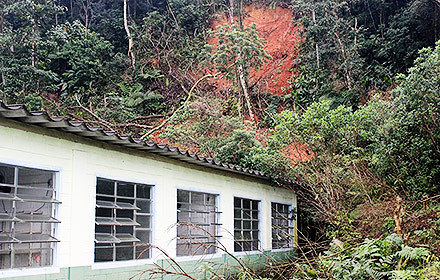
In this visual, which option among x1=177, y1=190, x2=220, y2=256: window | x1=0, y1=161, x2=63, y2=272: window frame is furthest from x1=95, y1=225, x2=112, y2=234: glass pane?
x1=177, y1=190, x2=220, y2=256: window

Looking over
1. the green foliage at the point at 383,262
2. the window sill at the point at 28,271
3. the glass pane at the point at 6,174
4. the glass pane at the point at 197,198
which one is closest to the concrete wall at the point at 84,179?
the window sill at the point at 28,271

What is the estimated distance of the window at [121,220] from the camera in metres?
7.89

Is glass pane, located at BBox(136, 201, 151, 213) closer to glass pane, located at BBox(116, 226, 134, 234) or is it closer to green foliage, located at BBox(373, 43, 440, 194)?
glass pane, located at BBox(116, 226, 134, 234)

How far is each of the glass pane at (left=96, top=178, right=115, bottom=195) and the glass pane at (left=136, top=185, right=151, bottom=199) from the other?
0.69 m

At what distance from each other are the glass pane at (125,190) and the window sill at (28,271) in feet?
6.63

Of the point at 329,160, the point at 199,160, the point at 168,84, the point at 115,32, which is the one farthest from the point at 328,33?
the point at 199,160

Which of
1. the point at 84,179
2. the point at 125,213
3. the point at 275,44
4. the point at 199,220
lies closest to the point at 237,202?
the point at 199,220

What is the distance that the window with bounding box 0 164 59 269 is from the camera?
628 cm

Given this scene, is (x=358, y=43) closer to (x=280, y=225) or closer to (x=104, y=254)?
(x=280, y=225)

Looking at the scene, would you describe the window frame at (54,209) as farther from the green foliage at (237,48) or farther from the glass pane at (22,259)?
the green foliage at (237,48)

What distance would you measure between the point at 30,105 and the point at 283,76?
47.8 feet

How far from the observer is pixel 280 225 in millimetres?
14047

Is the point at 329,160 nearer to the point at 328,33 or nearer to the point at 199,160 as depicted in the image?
the point at 199,160

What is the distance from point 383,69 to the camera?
70.9ft
